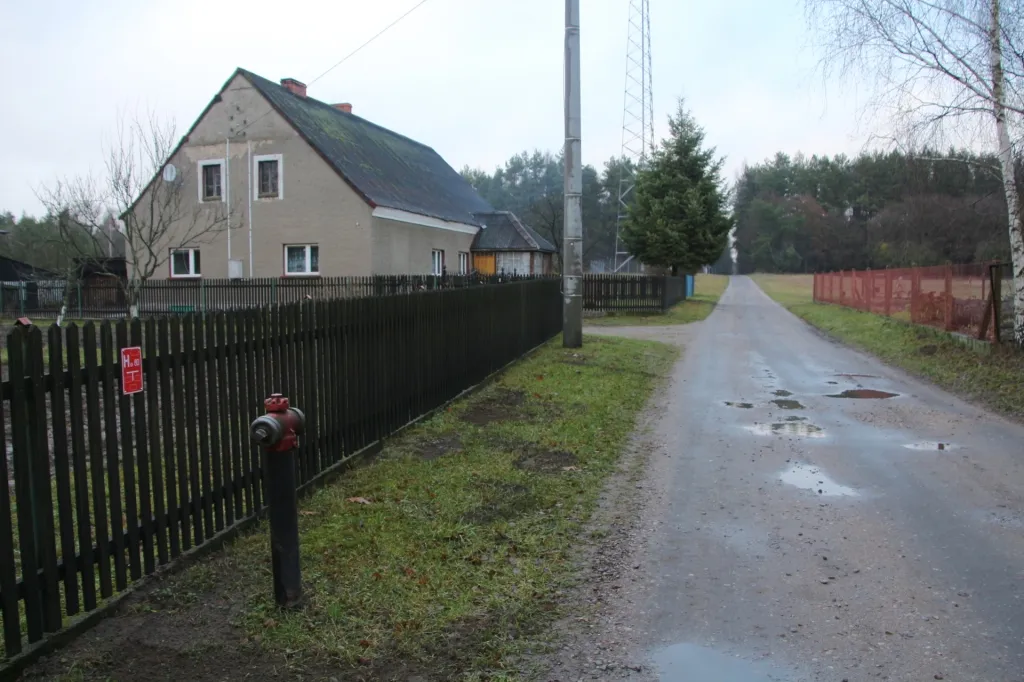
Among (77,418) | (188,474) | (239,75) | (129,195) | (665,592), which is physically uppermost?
(239,75)

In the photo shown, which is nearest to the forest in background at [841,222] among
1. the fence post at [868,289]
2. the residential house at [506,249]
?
the fence post at [868,289]

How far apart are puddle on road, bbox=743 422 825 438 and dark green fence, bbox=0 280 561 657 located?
13.4 feet

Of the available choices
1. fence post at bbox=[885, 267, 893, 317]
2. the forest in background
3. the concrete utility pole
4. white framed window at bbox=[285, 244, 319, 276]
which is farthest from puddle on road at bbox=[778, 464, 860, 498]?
the forest in background

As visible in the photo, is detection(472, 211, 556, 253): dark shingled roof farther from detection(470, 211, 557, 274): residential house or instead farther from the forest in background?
the forest in background

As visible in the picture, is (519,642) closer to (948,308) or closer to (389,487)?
(389,487)

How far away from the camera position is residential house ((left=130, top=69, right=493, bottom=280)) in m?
26.5

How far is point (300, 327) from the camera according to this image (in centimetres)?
588

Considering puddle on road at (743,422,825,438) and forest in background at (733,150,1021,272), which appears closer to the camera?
puddle on road at (743,422,825,438)

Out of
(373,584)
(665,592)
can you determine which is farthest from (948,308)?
(373,584)

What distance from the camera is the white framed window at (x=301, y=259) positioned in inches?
1078

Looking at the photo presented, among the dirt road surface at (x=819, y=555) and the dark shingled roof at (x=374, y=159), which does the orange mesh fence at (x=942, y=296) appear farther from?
the dark shingled roof at (x=374, y=159)

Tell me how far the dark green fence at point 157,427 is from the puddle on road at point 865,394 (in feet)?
22.9

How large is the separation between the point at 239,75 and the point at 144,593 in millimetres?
26497

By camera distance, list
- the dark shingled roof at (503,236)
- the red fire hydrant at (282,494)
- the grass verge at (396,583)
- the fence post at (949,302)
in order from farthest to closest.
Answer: the dark shingled roof at (503,236)
the fence post at (949,302)
the red fire hydrant at (282,494)
the grass verge at (396,583)
